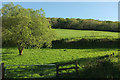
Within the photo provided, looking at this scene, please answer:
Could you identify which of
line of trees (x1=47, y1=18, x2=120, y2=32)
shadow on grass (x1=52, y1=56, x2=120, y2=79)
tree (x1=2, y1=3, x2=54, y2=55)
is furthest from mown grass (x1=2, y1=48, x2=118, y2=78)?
line of trees (x1=47, y1=18, x2=120, y2=32)

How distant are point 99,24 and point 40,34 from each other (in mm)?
49542

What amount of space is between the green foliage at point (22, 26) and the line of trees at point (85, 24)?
39782mm

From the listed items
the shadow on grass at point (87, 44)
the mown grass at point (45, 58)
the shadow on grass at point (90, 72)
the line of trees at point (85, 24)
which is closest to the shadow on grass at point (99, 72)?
the shadow on grass at point (90, 72)

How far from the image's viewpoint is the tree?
22688 millimetres

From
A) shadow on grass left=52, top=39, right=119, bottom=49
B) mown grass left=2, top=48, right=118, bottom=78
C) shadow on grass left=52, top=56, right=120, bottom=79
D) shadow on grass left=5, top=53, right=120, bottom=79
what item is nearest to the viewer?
shadow on grass left=52, top=56, right=120, bottom=79

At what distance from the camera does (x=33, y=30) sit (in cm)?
2420

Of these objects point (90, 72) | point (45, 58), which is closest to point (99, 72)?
point (90, 72)

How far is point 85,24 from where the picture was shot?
67.8 metres

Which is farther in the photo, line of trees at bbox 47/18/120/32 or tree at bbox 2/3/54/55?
line of trees at bbox 47/18/120/32

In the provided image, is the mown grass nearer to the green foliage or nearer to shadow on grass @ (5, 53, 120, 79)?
shadow on grass @ (5, 53, 120, 79)

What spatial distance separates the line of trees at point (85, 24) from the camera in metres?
64.8

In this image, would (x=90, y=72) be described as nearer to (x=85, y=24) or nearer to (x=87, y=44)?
(x=87, y=44)

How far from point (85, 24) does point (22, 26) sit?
49932mm

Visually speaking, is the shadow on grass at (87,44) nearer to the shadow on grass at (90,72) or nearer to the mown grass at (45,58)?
the mown grass at (45,58)
